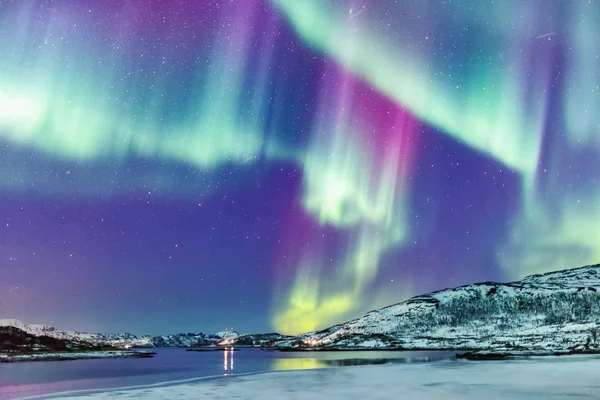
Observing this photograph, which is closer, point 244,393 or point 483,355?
point 244,393

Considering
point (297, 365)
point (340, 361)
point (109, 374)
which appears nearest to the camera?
point (109, 374)

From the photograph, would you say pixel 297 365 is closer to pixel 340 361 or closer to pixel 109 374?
pixel 340 361

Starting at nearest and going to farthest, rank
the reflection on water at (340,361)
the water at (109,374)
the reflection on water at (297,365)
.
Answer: the water at (109,374)
the reflection on water at (297,365)
the reflection on water at (340,361)

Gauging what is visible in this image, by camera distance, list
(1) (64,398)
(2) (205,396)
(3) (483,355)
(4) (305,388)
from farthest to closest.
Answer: (3) (483,355) < (4) (305,388) < (1) (64,398) < (2) (205,396)

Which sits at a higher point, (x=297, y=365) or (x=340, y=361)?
(x=297, y=365)

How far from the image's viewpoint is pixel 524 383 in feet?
146

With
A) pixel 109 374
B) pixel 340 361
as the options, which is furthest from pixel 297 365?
pixel 109 374

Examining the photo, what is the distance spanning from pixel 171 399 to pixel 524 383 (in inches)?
1168

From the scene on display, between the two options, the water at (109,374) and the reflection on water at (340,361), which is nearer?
the water at (109,374)

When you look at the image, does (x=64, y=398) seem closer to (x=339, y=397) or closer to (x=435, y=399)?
(x=339, y=397)

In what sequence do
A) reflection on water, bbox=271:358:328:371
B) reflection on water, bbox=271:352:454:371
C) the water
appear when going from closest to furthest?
the water → reflection on water, bbox=271:358:328:371 → reflection on water, bbox=271:352:454:371

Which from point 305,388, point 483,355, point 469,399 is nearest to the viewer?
point 469,399

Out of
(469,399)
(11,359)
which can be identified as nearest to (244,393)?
(469,399)

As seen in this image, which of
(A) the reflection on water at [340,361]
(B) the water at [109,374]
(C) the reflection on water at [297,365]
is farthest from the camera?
(A) the reflection on water at [340,361]
